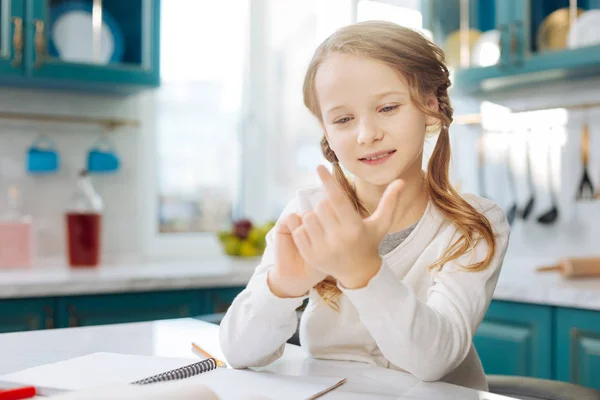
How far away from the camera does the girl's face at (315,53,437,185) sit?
0.94 m

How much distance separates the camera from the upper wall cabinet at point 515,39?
2307mm

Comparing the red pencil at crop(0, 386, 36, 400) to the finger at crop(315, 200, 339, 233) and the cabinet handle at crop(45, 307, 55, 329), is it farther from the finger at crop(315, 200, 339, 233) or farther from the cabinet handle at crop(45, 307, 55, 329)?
the cabinet handle at crop(45, 307, 55, 329)

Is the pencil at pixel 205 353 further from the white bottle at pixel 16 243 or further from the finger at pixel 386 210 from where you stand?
the white bottle at pixel 16 243

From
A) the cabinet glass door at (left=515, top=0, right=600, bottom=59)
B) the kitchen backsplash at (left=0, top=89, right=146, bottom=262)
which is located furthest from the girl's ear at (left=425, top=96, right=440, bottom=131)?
the kitchen backsplash at (left=0, top=89, right=146, bottom=262)

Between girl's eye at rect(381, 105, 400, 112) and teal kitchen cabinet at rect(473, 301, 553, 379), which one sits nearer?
girl's eye at rect(381, 105, 400, 112)

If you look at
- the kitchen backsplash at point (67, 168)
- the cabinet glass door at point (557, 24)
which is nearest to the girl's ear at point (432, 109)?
the cabinet glass door at point (557, 24)

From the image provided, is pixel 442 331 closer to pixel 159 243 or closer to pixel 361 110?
pixel 361 110

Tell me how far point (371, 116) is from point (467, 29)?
185 cm

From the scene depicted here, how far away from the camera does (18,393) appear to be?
2.42 feet

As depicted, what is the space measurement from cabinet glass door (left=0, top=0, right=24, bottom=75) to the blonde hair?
1600mm

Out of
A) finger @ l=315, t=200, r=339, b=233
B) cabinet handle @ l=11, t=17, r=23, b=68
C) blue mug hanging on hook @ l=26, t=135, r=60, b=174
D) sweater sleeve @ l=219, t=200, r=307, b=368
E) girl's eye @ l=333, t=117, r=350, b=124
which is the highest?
cabinet handle @ l=11, t=17, r=23, b=68

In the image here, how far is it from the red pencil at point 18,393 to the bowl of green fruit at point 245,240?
2.02 metres

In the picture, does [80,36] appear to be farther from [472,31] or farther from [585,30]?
[585,30]

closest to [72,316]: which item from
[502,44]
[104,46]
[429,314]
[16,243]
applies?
[16,243]
